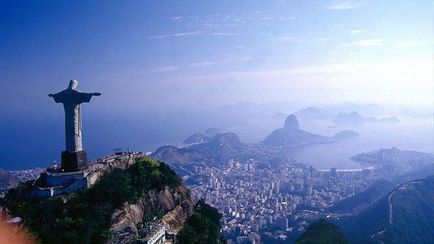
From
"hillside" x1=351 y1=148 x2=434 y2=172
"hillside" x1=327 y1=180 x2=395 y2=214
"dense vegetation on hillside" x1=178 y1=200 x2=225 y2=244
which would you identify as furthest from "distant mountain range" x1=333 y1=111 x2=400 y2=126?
"dense vegetation on hillside" x1=178 y1=200 x2=225 y2=244

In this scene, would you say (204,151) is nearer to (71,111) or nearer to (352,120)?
(71,111)

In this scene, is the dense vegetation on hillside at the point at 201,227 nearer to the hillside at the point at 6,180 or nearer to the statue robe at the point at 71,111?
the statue robe at the point at 71,111

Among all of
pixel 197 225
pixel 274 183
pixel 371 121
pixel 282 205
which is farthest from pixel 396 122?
pixel 197 225

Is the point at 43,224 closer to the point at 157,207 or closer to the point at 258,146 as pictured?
the point at 157,207

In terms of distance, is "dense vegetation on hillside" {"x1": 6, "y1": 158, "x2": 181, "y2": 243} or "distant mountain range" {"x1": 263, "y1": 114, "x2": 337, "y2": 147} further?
→ "distant mountain range" {"x1": 263, "y1": 114, "x2": 337, "y2": 147}

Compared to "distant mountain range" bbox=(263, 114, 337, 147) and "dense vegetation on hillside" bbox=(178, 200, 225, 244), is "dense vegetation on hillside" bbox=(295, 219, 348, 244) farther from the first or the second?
"distant mountain range" bbox=(263, 114, 337, 147)
